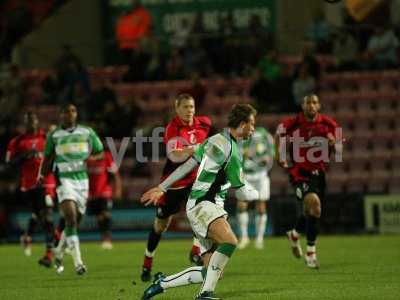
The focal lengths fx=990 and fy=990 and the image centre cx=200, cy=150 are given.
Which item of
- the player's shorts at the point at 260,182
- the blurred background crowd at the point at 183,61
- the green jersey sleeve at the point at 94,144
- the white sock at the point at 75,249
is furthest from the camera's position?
the blurred background crowd at the point at 183,61

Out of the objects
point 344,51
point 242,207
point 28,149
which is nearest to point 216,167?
point 28,149

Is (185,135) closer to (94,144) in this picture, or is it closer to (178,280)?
(94,144)

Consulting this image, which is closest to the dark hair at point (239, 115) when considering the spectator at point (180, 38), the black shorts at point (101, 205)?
the black shorts at point (101, 205)

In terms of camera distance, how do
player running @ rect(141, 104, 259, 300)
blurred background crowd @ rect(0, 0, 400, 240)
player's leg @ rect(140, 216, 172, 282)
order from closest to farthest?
1. player running @ rect(141, 104, 259, 300)
2. player's leg @ rect(140, 216, 172, 282)
3. blurred background crowd @ rect(0, 0, 400, 240)

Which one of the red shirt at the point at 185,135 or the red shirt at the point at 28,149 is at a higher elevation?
the red shirt at the point at 185,135

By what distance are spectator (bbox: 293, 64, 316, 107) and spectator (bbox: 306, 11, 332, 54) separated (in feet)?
4.43

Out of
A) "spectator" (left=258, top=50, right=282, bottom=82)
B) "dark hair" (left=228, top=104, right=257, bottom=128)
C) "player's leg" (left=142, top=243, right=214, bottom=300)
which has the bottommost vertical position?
"player's leg" (left=142, top=243, right=214, bottom=300)

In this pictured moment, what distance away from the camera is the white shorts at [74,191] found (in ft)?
46.7

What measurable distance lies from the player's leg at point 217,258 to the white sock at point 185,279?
208 millimetres

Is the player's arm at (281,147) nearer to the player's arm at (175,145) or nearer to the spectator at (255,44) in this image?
the player's arm at (175,145)

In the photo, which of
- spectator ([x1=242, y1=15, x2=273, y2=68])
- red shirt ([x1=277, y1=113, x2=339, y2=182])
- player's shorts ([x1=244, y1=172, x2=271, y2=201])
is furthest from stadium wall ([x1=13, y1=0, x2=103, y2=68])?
red shirt ([x1=277, y1=113, x2=339, y2=182])

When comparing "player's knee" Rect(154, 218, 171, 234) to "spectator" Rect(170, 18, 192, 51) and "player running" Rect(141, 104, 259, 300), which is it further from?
"spectator" Rect(170, 18, 192, 51)

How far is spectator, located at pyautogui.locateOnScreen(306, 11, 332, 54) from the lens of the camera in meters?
23.7

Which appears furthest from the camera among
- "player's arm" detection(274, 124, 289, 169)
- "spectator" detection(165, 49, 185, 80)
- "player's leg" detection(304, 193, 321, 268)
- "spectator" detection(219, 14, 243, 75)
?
"spectator" detection(165, 49, 185, 80)
